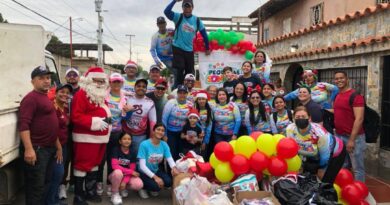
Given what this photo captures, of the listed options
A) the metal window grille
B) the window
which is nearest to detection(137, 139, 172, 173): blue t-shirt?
the metal window grille

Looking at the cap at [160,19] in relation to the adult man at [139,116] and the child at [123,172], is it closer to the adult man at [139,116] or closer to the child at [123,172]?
the adult man at [139,116]

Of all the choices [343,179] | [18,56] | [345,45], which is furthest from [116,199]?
[345,45]

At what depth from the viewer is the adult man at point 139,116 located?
5.34 metres

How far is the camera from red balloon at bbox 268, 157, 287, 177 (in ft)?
13.8

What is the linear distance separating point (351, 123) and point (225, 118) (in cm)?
186

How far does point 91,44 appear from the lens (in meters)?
39.0

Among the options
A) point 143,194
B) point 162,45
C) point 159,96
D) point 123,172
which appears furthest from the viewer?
point 162,45

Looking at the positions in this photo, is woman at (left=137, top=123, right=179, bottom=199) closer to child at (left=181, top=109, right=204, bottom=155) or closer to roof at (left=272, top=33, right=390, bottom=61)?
child at (left=181, top=109, right=204, bottom=155)

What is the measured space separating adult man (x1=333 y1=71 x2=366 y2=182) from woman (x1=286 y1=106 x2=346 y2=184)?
26.8 inches

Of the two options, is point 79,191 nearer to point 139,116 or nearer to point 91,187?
point 91,187

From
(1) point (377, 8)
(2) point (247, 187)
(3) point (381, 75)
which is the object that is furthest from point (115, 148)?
(1) point (377, 8)

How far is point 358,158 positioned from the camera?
207 inches

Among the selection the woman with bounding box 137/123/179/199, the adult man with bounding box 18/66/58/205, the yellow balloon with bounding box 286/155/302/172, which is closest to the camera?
the adult man with bounding box 18/66/58/205

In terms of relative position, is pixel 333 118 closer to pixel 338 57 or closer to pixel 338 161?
pixel 338 161
